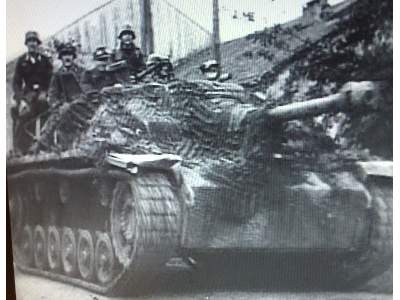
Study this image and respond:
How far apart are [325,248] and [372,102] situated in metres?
0.22

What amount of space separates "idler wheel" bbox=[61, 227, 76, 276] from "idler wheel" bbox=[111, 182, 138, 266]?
0.08m

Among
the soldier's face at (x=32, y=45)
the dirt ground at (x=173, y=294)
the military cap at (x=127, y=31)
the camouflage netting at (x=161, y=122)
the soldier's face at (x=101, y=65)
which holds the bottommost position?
the dirt ground at (x=173, y=294)

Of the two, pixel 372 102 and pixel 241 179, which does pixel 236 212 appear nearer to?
pixel 241 179

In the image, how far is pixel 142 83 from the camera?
1.10 metres

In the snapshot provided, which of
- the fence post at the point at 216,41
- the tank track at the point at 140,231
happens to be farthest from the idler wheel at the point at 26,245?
the fence post at the point at 216,41

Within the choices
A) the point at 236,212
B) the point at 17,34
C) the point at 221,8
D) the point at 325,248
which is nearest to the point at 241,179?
the point at 236,212

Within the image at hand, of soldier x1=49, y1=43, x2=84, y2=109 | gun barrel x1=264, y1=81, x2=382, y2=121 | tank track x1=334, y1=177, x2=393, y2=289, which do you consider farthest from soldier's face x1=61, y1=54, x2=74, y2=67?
tank track x1=334, y1=177, x2=393, y2=289

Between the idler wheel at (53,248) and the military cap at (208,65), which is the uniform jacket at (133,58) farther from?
the idler wheel at (53,248)

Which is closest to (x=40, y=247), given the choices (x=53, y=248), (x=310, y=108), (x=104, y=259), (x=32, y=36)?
(x=53, y=248)

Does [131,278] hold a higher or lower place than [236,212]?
lower

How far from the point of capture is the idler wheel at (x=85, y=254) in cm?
112

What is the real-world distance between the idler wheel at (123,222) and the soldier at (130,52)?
0.19m

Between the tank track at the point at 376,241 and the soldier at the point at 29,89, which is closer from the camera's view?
the tank track at the point at 376,241

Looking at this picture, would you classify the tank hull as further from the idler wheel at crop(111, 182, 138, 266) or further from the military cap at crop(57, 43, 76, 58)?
the military cap at crop(57, 43, 76, 58)
